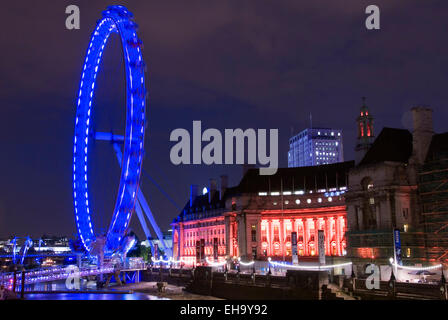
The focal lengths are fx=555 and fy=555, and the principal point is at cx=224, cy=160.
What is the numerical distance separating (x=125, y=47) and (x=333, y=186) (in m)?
52.0

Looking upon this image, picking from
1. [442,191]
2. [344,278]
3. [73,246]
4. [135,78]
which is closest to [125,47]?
[135,78]

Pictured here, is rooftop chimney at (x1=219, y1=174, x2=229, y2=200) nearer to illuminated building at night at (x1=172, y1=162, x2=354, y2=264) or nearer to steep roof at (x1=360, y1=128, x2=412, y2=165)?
illuminated building at night at (x1=172, y1=162, x2=354, y2=264)

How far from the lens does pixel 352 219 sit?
252 ft

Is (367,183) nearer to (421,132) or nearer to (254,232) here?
(421,132)

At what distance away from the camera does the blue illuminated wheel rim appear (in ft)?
214

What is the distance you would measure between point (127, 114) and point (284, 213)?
4770 cm

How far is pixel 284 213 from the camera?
105 metres

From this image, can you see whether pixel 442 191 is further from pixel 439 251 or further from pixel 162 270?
pixel 162 270

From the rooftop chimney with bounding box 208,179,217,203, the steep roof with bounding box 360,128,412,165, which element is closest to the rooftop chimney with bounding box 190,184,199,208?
the rooftop chimney with bounding box 208,179,217,203

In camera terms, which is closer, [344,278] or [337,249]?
[344,278]

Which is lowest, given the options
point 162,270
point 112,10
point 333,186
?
point 162,270

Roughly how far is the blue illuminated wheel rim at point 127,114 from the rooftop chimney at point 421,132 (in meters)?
34.2

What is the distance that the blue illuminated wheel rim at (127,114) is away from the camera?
65.2m
